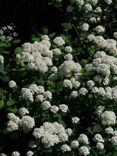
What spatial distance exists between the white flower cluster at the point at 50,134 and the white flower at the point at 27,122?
7 centimetres

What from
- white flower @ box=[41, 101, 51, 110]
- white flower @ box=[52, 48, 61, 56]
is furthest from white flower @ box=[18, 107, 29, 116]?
white flower @ box=[52, 48, 61, 56]

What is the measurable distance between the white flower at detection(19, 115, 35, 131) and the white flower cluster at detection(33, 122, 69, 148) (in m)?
0.07

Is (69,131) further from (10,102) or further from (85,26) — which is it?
(85,26)

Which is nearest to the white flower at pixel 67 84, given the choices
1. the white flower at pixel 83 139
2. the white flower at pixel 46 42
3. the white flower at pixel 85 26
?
the white flower at pixel 83 139

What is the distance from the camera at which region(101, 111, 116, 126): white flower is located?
431cm

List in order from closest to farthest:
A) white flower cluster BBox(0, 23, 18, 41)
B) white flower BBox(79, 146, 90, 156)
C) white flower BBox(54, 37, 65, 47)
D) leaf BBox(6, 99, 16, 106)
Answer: white flower BBox(79, 146, 90, 156)
leaf BBox(6, 99, 16, 106)
white flower BBox(54, 37, 65, 47)
white flower cluster BBox(0, 23, 18, 41)

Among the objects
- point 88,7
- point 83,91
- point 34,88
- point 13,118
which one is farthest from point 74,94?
point 88,7

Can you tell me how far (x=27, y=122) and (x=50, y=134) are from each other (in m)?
0.21

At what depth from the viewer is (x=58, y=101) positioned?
4676mm

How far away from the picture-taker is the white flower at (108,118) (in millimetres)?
4309

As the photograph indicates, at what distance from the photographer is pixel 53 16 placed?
657cm

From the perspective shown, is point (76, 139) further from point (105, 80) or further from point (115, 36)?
point (115, 36)

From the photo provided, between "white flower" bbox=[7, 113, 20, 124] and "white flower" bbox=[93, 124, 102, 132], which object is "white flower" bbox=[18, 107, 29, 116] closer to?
"white flower" bbox=[7, 113, 20, 124]

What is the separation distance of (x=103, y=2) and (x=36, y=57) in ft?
4.47
